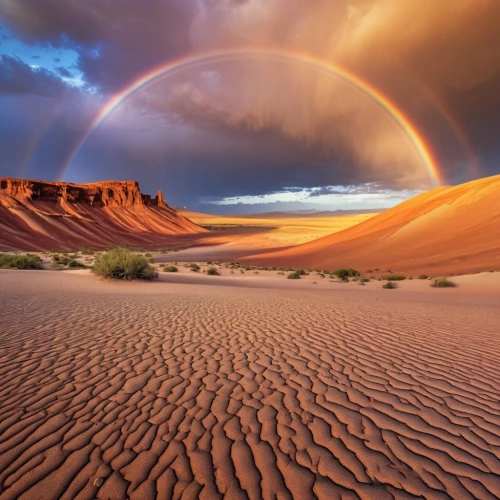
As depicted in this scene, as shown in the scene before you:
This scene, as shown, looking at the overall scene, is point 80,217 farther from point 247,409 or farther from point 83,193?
point 247,409

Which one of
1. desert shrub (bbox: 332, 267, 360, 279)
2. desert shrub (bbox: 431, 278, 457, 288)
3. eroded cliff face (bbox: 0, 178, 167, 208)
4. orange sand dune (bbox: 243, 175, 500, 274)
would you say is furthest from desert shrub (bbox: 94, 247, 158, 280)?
eroded cliff face (bbox: 0, 178, 167, 208)

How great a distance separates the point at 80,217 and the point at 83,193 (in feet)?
47.5

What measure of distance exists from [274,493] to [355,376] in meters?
2.97

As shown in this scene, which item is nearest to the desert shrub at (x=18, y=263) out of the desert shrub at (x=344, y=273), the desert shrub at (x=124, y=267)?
the desert shrub at (x=124, y=267)

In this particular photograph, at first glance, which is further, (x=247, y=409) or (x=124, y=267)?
(x=124, y=267)

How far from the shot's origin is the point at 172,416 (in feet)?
13.9

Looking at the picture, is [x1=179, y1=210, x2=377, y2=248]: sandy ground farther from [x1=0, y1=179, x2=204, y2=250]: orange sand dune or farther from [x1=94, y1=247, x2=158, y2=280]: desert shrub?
[x1=94, y1=247, x2=158, y2=280]: desert shrub

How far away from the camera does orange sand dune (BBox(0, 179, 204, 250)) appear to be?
6003 cm

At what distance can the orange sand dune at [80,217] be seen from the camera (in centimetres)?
6003

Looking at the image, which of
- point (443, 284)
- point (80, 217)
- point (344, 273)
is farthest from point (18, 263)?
point (80, 217)

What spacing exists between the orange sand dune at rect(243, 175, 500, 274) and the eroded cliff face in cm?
5590

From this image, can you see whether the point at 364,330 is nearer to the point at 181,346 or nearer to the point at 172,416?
the point at 181,346

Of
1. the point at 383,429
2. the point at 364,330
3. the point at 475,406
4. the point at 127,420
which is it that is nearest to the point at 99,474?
the point at 127,420

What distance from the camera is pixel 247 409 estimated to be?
14.6ft
